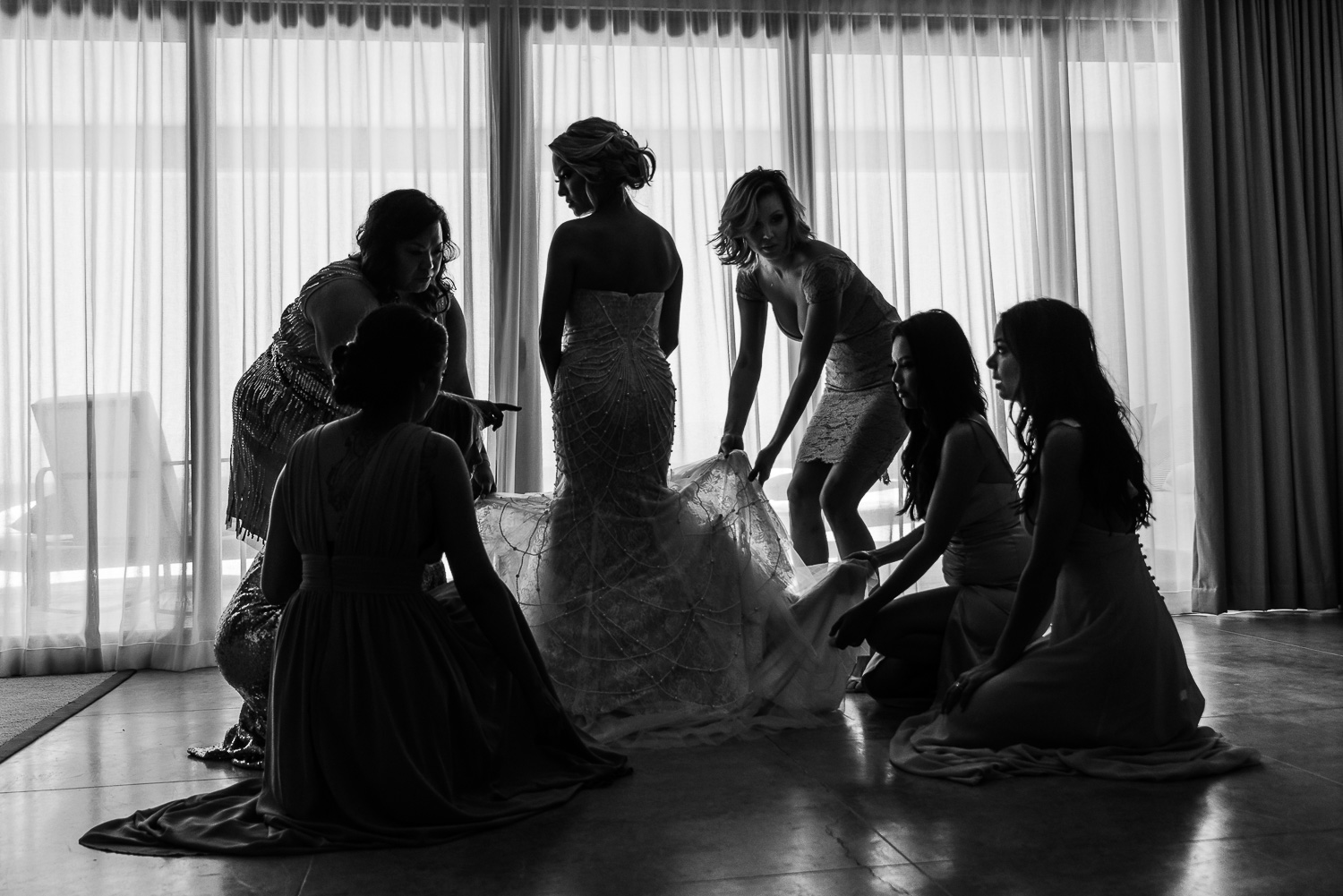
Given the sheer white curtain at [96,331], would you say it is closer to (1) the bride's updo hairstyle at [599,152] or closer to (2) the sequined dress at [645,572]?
(2) the sequined dress at [645,572]

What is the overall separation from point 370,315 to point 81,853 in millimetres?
1107

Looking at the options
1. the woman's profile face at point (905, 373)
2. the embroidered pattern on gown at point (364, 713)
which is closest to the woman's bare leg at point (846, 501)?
the woman's profile face at point (905, 373)

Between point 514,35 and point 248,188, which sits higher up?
point 514,35

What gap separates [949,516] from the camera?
2928 mm

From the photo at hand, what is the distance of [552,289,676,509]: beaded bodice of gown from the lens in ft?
10.8

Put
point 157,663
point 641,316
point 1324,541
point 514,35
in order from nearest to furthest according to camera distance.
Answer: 1. point 641,316
2. point 157,663
3. point 514,35
4. point 1324,541

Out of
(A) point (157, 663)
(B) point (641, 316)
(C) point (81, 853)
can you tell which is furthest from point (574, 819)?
(A) point (157, 663)

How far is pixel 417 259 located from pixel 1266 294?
154 inches

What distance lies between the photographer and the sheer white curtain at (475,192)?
4.62 m

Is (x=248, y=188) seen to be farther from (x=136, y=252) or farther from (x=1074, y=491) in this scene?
(x=1074, y=491)

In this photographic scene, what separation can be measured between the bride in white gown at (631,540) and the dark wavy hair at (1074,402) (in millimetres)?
868

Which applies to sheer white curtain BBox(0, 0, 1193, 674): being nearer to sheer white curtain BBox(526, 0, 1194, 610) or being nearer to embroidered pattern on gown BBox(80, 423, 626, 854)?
sheer white curtain BBox(526, 0, 1194, 610)

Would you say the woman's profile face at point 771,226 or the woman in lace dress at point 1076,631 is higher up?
the woman's profile face at point 771,226

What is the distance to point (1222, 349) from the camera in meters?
5.25
